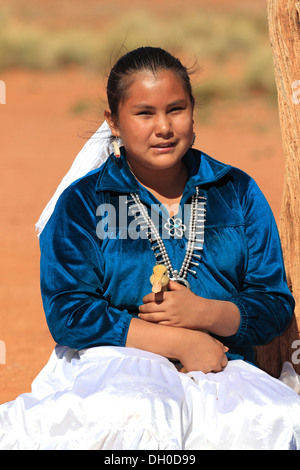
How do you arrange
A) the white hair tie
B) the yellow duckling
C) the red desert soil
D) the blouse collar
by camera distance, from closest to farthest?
the yellow duckling < the blouse collar < the white hair tie < the red desert soil

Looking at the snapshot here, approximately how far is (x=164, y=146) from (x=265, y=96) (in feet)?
52.3

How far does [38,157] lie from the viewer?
13.6 m

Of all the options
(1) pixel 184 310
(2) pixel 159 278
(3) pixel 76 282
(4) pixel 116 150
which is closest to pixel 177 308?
(1) pixel 184 310

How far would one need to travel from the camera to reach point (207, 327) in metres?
2.93

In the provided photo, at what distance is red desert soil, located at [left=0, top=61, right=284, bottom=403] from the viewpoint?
6066 millimetres

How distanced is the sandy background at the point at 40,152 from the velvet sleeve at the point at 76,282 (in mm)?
596

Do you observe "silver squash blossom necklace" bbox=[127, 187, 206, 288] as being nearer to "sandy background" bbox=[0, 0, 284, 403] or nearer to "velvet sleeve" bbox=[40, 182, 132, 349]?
"velvet sleeve" bbox=[40, 182, 132, 349]

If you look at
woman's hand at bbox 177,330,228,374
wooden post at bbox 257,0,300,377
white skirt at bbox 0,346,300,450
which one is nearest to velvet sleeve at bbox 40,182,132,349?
white skirt at bbox 0,346,300,450

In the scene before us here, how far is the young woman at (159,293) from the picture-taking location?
266cm

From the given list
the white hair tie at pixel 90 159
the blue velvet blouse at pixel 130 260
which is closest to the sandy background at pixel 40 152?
the white hair tie at pixel 90 159

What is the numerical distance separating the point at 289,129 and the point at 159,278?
108cm

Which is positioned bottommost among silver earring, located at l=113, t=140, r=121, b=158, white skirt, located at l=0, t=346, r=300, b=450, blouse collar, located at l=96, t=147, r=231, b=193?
white skirt, located at l=0, t=346, r=300, b=450

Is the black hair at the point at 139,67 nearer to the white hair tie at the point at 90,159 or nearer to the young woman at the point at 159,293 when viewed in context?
the young woman at the point at 159,293

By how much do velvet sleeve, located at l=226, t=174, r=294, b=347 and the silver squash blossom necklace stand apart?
204 millimetres
